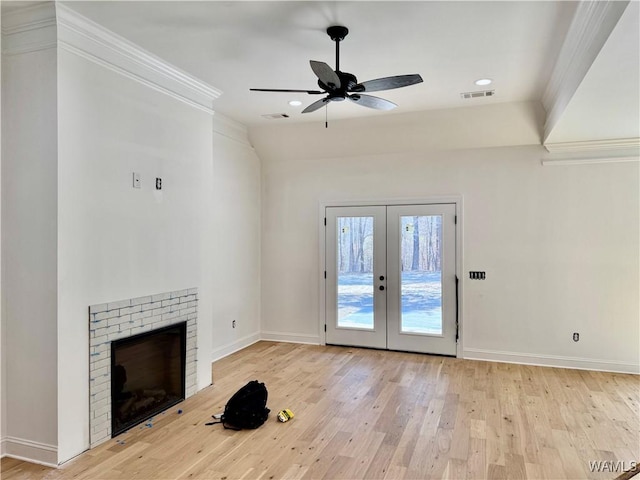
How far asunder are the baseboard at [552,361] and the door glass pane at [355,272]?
1.50 meters

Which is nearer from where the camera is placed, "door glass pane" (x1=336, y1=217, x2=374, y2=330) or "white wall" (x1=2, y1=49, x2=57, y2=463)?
"white wall" (x1=2, y1=49, x2=57, y2=463)

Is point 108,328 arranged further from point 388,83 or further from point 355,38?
point 355,38

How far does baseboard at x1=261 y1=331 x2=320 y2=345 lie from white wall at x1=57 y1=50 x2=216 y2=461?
2.26m

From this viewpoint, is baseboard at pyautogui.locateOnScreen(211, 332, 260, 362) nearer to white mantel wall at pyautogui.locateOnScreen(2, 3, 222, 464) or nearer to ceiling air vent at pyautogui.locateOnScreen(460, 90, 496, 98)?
white mantel wall at pyautogui.locateOnScreen(2, 3, 222, 464)

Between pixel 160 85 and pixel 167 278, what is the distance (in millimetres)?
1769

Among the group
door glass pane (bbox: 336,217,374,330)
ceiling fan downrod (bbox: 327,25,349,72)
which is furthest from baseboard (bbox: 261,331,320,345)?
ceiling fan downrod (bbox: 327,25,349,72)

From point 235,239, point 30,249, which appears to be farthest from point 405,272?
point 30,249

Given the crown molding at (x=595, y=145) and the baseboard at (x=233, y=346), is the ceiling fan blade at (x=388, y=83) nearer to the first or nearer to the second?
the crown molding at (x=595, y=145)

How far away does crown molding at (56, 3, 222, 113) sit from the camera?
299 cm

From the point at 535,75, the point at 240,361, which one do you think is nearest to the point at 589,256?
the point at 535,75

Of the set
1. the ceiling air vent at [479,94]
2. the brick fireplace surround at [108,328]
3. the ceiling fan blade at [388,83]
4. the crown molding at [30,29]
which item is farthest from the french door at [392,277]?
the crown molding at [30,29]

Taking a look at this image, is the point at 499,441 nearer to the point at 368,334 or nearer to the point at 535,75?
the point at 368,334

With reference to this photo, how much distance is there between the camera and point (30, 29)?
2.97 meters

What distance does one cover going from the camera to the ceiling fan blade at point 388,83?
303 centimetres
